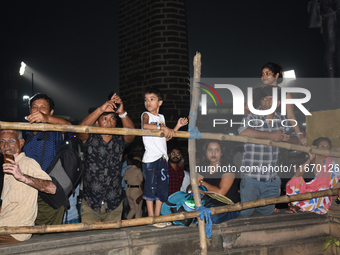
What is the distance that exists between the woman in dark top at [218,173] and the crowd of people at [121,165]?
1cm

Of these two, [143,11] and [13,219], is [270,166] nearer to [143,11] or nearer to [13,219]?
[13,219]

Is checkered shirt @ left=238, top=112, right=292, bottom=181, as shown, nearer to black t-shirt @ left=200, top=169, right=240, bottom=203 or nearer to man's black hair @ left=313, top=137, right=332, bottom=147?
black t-shirt @ left=200, top=169, right=240, bottom=203

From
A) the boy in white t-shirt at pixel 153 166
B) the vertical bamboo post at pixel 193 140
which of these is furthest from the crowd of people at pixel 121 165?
the vertical bamboo post at pixel 193 140

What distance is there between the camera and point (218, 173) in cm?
391

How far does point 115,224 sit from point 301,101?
289cm

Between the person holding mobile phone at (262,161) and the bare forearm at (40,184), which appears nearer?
the bare forearm at (40,184)

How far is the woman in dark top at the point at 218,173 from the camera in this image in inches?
148

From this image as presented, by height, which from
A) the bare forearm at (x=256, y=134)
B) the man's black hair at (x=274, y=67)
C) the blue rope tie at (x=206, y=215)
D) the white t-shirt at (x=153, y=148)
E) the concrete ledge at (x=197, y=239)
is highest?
the man's black hair at (x=274, y=67)

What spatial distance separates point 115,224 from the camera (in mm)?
2756

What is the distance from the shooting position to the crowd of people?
281 centimetres

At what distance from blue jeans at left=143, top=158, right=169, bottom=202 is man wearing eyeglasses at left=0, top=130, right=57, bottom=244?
1.06m

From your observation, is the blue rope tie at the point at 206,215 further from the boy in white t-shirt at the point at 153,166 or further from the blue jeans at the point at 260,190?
the blue jeans at the point at 260,190

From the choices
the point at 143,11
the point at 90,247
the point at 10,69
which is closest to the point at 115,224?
the point at 90,247

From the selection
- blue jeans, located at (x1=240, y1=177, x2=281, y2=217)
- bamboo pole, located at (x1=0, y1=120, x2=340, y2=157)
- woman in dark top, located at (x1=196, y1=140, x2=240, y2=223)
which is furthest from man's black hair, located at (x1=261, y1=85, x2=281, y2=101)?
blue jeans, located at (x1=240, y1=177, x2=281, y2=217)
